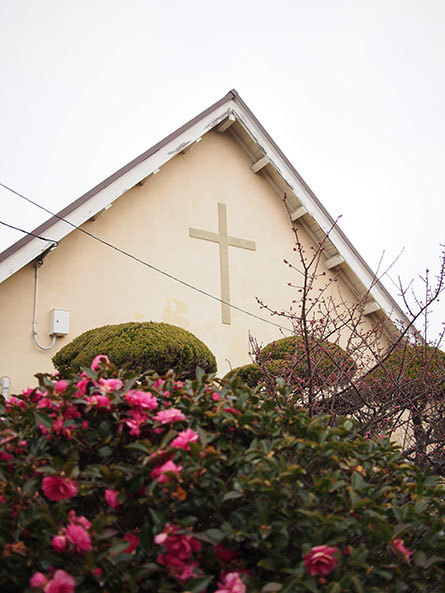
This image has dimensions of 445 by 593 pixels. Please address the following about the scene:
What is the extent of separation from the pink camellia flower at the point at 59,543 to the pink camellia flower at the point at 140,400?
71 cm

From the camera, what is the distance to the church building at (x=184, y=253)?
9.09 meters

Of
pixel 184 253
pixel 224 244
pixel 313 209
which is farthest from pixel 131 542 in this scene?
pixel 313 209

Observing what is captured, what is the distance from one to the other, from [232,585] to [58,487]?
837mm

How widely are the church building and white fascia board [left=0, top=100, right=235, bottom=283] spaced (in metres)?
0.02

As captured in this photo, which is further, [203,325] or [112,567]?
[203,325]

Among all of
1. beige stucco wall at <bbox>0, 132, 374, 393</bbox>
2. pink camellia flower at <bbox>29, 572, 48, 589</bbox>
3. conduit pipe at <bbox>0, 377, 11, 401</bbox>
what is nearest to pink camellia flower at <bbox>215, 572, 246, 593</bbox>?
pink camellia flower at <bbox>29, 572, 48, 589</bbox>

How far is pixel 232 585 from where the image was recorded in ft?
9.25

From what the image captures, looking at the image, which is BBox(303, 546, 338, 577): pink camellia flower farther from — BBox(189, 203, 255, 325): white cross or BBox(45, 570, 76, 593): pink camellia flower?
BBox(189, 203, 255, 325): white cross

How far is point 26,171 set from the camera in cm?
1819

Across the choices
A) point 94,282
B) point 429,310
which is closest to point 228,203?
point 94,282

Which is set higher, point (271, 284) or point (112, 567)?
point (271, 284)

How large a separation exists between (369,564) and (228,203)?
9038mm

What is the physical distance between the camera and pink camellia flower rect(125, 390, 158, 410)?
331 centimetres

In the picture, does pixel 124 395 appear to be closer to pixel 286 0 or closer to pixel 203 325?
pixel 203 325
